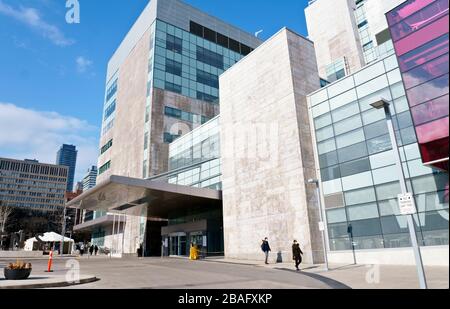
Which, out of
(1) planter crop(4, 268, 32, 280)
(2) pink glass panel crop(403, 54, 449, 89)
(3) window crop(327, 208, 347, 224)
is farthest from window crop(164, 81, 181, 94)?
(1) planter crop(4, 268, 32, 280)

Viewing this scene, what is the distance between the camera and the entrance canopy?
27.2m

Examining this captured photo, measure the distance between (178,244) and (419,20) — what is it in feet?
106

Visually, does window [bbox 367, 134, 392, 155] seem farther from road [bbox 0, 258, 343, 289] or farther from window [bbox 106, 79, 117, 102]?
window [bbox 106, 79, 117, 102]

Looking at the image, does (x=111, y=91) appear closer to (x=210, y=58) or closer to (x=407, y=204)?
(x=210, y=58)

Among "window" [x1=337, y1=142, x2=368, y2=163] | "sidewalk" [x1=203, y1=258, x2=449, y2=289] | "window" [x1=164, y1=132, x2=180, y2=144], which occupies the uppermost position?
"window" [x1=164, y1=132, x2=180, y2=144]

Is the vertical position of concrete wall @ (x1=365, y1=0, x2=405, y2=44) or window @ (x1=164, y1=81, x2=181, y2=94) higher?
concrete wall @ (x1=365, y1=0, x2=405, y2=44)

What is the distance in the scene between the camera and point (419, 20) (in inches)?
609

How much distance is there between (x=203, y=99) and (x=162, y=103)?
318 inches

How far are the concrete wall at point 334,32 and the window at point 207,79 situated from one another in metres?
17.6

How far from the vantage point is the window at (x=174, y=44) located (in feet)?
174

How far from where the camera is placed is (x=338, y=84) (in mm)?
24328

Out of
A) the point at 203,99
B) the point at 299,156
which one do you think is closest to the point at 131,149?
the point at 203,99

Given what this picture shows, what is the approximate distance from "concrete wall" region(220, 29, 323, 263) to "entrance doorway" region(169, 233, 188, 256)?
923cm

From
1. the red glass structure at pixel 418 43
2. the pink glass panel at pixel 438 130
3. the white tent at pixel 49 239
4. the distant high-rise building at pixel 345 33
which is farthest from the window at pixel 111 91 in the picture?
the pink glass panel at pixel 438 130
